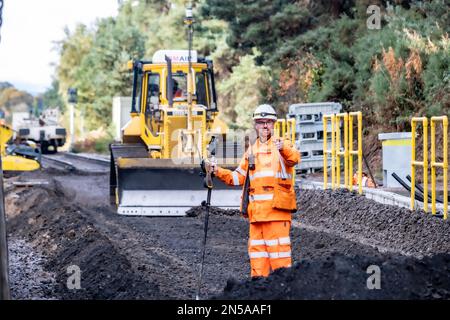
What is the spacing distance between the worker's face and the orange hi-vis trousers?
0.80 m

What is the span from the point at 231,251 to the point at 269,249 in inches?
162

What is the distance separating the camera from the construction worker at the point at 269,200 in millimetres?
8836

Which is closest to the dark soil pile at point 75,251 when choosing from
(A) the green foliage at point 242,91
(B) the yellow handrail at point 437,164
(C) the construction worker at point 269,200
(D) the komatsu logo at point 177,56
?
(C) the construction worker at point 269,200

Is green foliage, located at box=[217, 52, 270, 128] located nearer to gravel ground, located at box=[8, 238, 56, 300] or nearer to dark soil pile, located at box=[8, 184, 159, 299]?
dark soil pile, located at box=[8, 184, 159, 299]

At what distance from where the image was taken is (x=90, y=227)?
15.0 meters

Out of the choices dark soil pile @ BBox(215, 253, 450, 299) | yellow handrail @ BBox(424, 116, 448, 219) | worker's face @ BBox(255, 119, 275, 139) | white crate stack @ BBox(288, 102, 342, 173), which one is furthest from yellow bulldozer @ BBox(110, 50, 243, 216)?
dark soil pile @ BBox(215, 253, 450, 299)

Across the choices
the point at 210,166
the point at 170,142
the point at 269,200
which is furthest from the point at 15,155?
the point at 269,200

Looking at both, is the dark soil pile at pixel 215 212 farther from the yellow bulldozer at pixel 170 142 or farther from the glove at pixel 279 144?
the glove at pixel 279 144

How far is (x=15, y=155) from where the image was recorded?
3005 centimetres

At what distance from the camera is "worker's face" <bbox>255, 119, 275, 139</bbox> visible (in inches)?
352

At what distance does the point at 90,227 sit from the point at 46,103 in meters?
130

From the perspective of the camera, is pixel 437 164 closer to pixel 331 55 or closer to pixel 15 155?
A: pixel 331 55

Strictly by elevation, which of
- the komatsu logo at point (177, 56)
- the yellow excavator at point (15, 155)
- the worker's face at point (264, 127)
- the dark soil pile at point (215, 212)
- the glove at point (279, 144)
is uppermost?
the komatsu logo at point (177, 56)

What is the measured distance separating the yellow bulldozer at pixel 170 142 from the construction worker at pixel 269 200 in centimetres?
787
